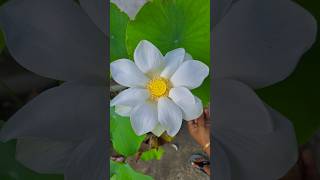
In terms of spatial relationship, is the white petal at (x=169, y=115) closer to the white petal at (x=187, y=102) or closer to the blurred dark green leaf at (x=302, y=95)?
the white petal at (x=187, y=102)

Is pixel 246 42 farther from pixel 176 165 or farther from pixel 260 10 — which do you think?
pixel 176 165

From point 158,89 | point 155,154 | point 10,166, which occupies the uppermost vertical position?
point 158,89

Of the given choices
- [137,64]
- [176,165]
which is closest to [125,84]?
[137,64]

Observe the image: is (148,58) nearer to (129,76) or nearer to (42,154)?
(129,76)

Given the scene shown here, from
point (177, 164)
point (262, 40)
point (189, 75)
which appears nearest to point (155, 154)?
point (177, 164)

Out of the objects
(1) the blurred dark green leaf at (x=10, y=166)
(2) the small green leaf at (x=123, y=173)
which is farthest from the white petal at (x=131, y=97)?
(1) the blurred dark green leaf at (x=10, y=166)

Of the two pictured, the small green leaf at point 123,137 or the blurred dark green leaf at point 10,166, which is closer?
the small green leaf at point 123,137
